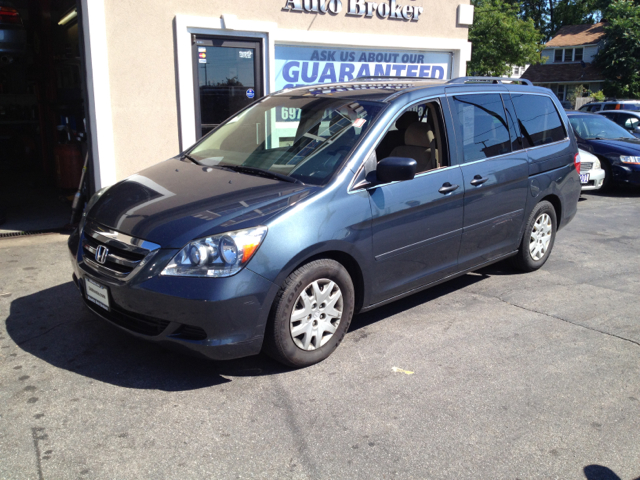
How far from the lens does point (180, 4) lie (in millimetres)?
7711

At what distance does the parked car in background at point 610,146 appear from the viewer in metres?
11.2

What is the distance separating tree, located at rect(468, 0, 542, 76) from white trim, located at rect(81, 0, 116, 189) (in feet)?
110

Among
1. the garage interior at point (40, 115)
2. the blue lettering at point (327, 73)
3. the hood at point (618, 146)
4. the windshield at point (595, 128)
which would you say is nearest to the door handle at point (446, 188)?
the garage interior at point (40, 115)

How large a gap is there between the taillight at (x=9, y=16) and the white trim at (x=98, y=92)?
200 centimetres

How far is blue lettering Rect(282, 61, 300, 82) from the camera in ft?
29.9

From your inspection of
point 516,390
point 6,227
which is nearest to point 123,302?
point 516,390

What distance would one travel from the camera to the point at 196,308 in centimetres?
323

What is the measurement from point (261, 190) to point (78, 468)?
1924 millimetres

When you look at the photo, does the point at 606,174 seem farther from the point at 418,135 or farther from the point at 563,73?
the point at 563,73

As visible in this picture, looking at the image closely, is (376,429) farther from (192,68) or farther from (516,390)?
(192,68)

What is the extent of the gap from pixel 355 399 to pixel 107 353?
173 centimetres

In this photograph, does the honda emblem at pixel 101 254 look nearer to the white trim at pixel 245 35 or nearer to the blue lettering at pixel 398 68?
the white trim at pixel 245 35

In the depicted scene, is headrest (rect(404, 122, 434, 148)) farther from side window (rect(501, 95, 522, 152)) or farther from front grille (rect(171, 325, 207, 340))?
front grille (rect(171, 325, 207, 340))

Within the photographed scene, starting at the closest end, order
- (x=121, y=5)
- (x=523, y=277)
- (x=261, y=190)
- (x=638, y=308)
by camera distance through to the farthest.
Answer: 1. (x=261, y=190)
2. (x=638, y=308)
3. (x=523, y=277)
4. (x=121, y=5)
